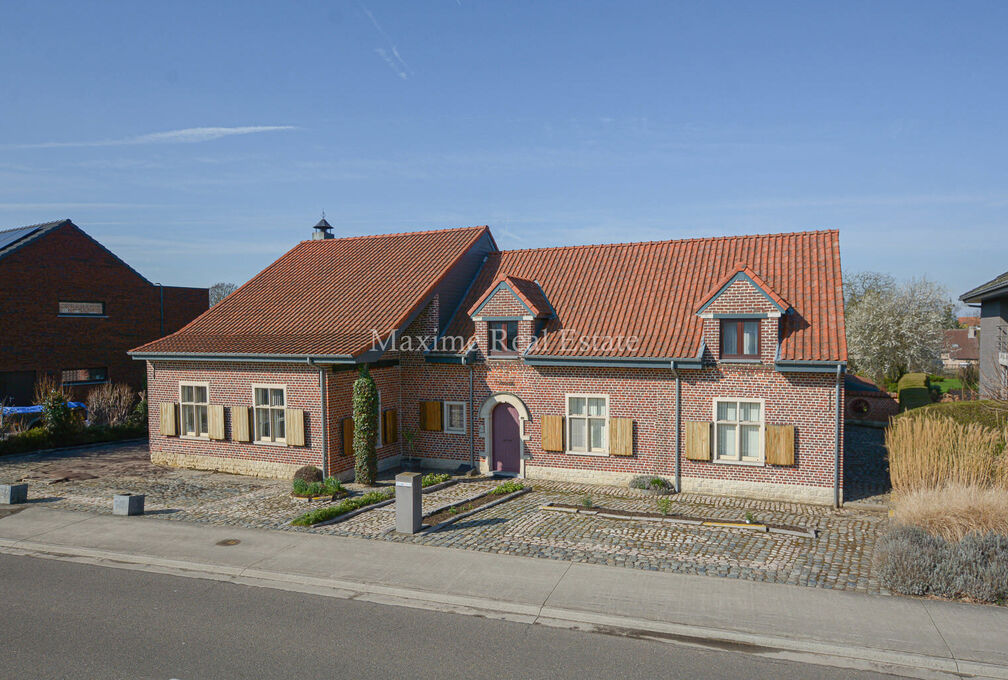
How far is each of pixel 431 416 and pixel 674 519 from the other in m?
8.87

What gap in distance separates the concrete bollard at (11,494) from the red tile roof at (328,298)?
556 centimetres

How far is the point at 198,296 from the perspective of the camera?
3706cm

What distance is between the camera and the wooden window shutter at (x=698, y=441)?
17.2m

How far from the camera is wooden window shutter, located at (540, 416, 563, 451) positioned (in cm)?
1880

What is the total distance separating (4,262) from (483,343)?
22559 mm

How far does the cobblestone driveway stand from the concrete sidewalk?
600 millimetres

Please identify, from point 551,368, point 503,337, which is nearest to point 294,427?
point 503,337

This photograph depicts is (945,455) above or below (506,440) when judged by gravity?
above

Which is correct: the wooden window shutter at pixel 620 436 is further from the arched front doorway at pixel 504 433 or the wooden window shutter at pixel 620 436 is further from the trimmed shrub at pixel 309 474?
the trimmed shrub at pixel 309 474

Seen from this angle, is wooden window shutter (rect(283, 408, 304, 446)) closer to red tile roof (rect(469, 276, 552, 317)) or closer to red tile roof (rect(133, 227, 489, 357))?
red tile roof (rect(133, 227, 489, 357))

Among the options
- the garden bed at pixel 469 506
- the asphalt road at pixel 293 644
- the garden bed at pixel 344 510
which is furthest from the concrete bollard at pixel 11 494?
the garden bed at pixel 469 506

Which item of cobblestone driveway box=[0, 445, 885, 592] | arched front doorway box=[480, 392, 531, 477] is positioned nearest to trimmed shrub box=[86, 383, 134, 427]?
cobblestone driveway box=[0, 445, 885, 592]

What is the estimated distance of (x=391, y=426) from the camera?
67.3 feet

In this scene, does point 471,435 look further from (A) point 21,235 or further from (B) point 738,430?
(A) point 21,235
